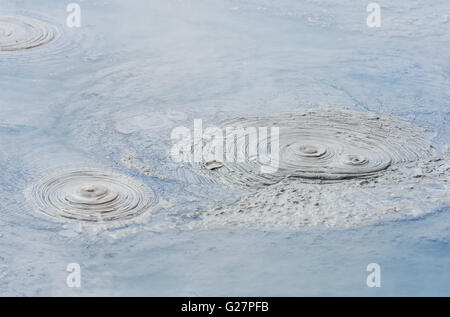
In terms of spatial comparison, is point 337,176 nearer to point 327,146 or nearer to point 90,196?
point 327,146

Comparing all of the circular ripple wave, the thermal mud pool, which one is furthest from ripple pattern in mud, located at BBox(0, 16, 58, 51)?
the circular ripple wave

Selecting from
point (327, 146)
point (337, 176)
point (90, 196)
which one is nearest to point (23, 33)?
point (90, 196)

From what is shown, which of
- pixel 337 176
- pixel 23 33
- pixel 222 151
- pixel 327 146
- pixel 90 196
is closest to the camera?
pixel 90 196

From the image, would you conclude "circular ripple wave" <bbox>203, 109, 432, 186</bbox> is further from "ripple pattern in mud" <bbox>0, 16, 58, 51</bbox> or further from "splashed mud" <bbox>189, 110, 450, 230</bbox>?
"ripple pattern in mud" <bbox>0, 16, 58, 51</bbox>

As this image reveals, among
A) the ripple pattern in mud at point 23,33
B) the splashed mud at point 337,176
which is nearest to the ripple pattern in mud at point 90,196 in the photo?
the splashed mud at point 337,176
